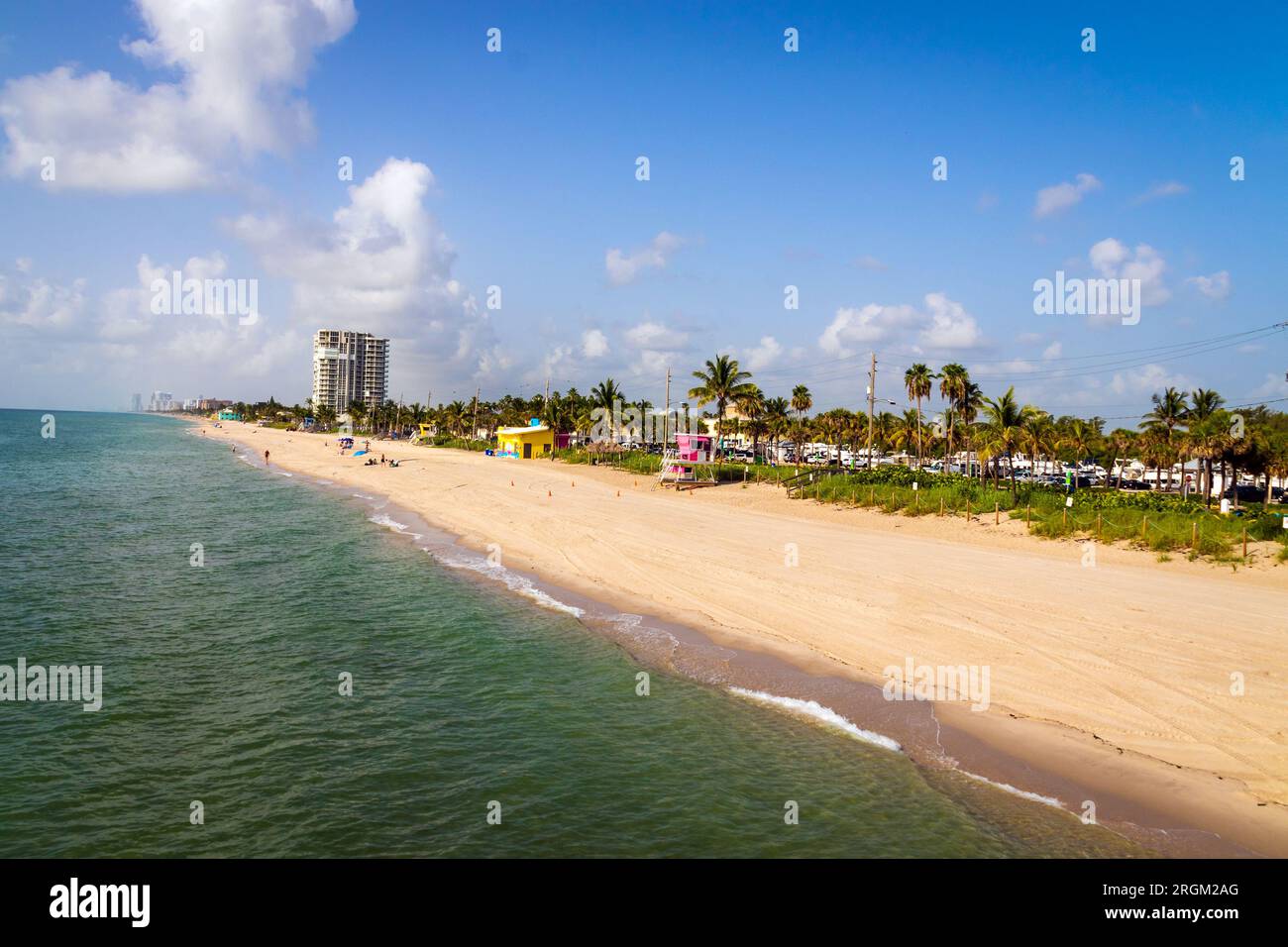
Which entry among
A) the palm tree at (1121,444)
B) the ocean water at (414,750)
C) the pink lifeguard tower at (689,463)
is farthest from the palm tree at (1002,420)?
the palm tree at (1121,444)

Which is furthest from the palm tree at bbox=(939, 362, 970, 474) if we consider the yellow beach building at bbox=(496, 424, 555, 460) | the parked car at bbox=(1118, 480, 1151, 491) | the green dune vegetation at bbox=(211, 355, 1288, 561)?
the yellow beach building at bbox=(496, 424, 555, 460)

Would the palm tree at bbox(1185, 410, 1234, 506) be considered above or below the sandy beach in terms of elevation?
above

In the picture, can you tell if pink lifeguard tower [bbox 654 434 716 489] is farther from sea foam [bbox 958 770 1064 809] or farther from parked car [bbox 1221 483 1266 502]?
sea foam [bbox 958 770 1064 809]

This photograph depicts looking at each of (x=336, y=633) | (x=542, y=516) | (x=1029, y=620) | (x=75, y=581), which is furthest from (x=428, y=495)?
(x=1029, y=620)

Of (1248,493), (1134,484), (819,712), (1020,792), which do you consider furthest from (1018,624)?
(1134,484)
